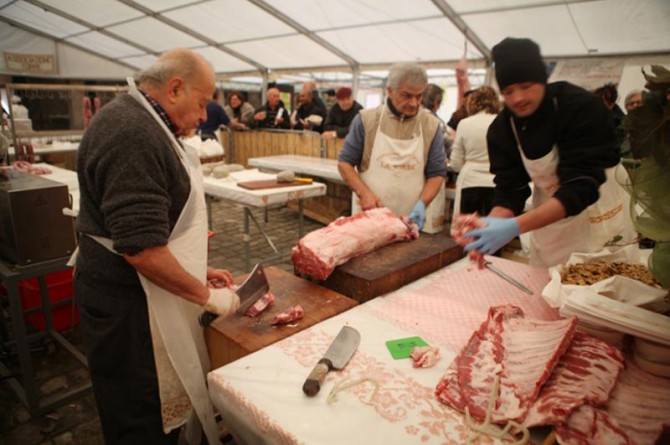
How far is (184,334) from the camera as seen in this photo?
6.15ft

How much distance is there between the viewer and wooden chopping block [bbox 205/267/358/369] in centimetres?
172

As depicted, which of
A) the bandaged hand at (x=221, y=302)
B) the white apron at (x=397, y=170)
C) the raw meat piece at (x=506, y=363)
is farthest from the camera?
the white apron at (x=397, y=170)

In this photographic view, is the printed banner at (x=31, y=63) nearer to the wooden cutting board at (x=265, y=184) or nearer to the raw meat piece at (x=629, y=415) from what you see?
the wooden cutting board at (x=265, y=184)

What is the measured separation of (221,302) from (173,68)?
0.99 m

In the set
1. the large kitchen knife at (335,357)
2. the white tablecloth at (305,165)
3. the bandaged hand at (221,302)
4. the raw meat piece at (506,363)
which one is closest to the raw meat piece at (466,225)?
the raw meat piece at (506,363)

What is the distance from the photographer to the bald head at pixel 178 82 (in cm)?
167

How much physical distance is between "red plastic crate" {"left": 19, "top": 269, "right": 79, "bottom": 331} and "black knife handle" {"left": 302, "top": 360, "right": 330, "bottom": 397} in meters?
3.33

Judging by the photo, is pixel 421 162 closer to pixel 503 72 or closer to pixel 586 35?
pixel 503 72

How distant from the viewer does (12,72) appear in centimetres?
1367

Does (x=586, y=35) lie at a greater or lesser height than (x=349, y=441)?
greater

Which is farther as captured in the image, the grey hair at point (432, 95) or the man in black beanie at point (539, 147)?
the grey hair at point (432, 95)

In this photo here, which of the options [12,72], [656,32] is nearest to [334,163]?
[656,32]

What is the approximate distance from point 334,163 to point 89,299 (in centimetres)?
575

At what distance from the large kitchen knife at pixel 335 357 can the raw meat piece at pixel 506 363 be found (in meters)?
0.35
